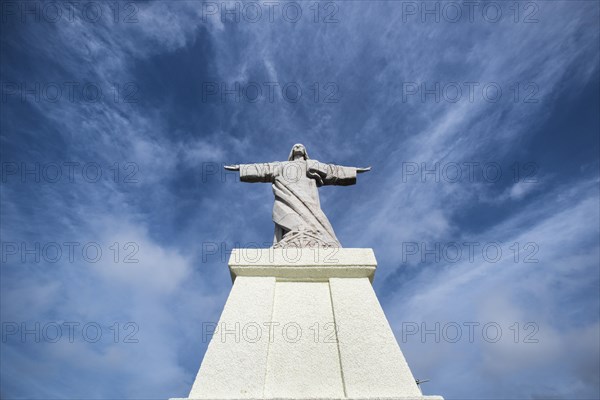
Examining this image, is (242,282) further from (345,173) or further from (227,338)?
(345,173)

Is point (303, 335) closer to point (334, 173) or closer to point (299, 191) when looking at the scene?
point (299, 191)

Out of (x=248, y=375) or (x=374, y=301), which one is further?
(x=374, y=301)

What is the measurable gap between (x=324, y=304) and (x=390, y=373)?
1.32m

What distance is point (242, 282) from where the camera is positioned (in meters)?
5.02

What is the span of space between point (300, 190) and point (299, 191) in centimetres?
5

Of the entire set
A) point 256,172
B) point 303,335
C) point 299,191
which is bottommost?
point 303,335

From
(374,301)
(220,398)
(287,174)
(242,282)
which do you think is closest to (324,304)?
(374,301)

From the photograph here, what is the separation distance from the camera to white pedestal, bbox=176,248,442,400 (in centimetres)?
372

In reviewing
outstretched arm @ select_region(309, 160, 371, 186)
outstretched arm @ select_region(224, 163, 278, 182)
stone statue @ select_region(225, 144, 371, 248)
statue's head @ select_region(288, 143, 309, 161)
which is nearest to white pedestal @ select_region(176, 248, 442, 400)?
stone statue @ select_region(225, 144, 371, 248)

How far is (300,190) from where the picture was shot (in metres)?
7.04

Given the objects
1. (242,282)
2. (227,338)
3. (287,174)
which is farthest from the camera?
(287,174)

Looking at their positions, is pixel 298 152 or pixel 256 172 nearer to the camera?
pixel 256 172

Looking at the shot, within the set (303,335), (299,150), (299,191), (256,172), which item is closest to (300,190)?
(299,191)

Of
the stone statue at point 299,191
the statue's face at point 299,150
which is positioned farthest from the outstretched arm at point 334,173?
the statue's face at point 299,150
